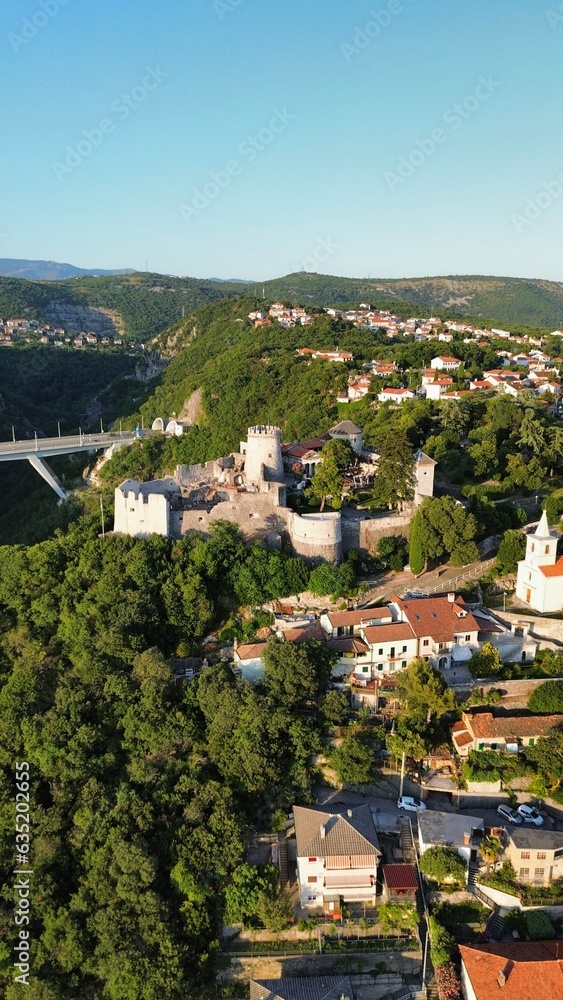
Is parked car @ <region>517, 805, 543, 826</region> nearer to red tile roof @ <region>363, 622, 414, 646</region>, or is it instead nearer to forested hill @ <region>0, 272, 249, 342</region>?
red tile roof @ <region>363, 622, 414, 646</region>

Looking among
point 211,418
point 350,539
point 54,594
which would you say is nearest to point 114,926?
point 54,594

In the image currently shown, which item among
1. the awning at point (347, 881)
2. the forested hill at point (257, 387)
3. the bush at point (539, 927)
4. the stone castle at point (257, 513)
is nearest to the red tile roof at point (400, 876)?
the awning at point (347, 881)

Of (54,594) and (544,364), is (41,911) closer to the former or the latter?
(54,594)

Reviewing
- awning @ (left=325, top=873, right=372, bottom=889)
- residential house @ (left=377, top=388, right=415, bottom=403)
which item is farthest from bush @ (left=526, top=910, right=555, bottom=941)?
residential house @ (left=377, top=388, right=415, bottom=403)

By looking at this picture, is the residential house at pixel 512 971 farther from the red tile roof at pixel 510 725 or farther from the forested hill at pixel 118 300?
the forested hill at pixel 118 300

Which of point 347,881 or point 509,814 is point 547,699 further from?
point 347,881
